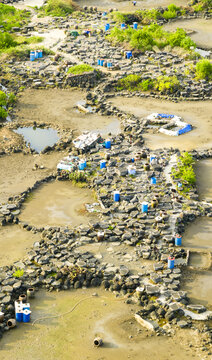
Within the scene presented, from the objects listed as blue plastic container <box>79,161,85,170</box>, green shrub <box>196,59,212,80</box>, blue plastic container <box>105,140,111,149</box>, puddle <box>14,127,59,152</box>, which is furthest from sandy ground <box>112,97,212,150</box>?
puddle <box>14,127,59,152</box>

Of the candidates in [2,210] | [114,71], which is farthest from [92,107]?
[2,210]

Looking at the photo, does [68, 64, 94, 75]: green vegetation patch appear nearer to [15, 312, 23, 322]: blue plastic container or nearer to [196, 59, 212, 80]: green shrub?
[196, 59, 212, 80]: green shrub

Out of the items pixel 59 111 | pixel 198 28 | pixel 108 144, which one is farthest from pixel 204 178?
pixel 198 28

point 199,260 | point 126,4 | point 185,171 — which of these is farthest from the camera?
point 126,4

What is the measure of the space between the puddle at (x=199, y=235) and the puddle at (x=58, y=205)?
4278mm

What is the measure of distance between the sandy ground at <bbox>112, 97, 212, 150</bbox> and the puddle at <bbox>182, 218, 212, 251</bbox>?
24.8 ft

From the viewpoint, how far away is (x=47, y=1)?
63.1 metres

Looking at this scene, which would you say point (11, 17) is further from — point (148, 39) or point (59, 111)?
point (59, 111)

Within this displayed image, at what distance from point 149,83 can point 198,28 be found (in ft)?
55.8

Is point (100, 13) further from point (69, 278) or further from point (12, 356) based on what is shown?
point (12, 356)

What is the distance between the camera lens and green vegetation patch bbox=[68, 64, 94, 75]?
4559cm

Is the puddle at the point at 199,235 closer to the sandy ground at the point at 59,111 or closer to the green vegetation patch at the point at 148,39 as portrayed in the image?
the sandy ground at the point at 59,111

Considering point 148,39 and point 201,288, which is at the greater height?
point 148,39

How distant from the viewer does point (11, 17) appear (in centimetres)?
5959
